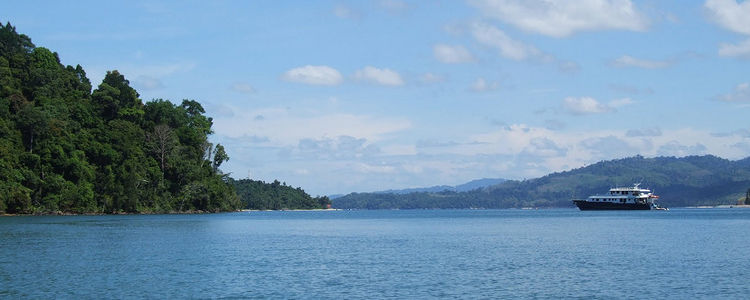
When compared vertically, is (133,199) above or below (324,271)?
above

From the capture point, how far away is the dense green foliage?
5586 inches

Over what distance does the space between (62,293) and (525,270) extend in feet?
98.7

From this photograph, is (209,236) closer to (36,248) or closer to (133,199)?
(36,248)

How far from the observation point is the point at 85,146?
159m

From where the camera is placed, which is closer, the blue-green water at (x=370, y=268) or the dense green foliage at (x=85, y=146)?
the blue-green water at (x=370, y=268)

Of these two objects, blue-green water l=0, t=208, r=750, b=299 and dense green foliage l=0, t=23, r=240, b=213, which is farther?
dense green foliage l=0, t=23, r=240, b=213

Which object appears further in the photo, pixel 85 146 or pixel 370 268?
pixel 85 146

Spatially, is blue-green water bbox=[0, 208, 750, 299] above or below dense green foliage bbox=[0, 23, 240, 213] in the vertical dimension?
below

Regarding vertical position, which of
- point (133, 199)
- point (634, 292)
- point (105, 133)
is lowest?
point (634, 292)

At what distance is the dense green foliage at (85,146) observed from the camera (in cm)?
14188

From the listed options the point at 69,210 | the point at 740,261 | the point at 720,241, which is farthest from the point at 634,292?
the point at 69,210

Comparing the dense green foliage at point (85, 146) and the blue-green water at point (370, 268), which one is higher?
the dense green foliage at point (85, 146)

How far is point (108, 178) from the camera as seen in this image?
527ft

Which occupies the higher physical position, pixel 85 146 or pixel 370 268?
pixel 85 146
